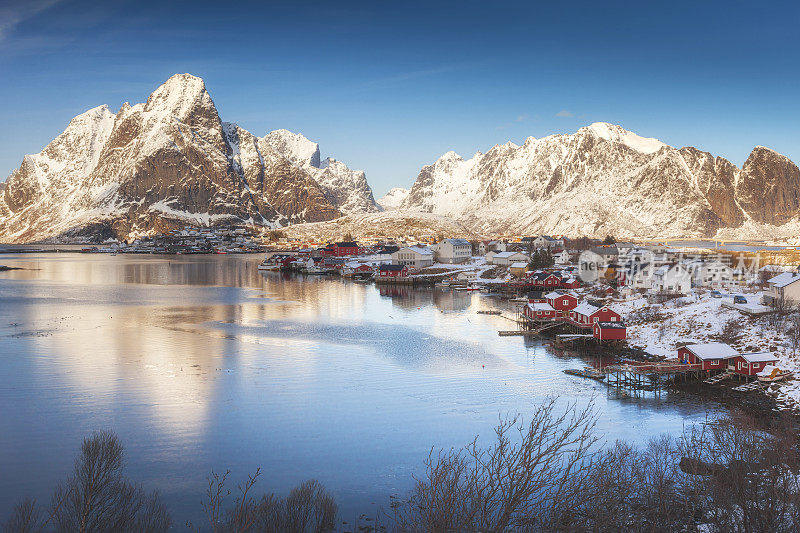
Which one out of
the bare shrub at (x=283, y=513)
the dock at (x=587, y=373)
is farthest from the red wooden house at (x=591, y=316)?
the bare shrub at (x=283, y=513)

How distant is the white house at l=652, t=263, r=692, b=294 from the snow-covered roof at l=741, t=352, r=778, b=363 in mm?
22152

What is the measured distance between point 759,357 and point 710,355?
2.07 m

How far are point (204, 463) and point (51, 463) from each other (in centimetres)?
472

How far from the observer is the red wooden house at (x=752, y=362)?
1148 inches

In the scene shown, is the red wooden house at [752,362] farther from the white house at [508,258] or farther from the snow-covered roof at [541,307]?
the white house at [508,258]

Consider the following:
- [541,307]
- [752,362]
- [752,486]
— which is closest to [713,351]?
[752,362]

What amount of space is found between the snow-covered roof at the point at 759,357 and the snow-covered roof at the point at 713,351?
70 centimetres

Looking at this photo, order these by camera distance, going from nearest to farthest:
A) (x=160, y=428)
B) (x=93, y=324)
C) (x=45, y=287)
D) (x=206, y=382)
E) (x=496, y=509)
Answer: (x=496, y=509) → (x=160, y=428) → (x=206, y=382) → (x=93, y=324) → (x=45, y=287)

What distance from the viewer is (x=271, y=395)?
90.7 ft

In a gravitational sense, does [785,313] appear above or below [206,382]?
above

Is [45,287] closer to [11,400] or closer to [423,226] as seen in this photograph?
[11,400]

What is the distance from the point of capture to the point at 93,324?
1861 inches

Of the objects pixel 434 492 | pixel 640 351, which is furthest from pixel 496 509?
pixel 640 351

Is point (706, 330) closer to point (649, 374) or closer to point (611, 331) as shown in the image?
→ point (611, 331)
